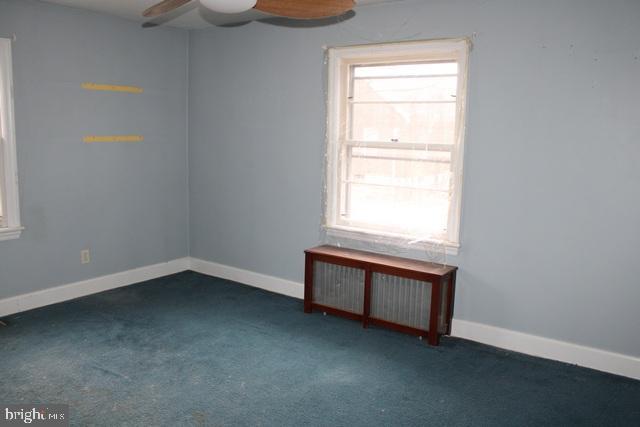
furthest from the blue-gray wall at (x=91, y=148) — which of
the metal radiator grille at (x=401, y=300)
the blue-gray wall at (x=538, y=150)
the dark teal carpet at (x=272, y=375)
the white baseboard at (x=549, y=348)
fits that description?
the white baseboard at (x=549, y=348)

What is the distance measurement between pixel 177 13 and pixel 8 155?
171cm

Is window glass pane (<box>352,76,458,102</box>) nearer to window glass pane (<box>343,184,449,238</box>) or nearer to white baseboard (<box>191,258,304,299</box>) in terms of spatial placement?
window glass pane (<box>343,184,449,238</box>)

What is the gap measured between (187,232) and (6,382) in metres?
2.60

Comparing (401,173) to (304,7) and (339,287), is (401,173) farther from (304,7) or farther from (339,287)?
(304,7)

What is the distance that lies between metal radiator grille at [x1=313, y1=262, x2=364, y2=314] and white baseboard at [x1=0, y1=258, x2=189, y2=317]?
1.75 metres

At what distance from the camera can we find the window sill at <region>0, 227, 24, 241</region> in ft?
13.5

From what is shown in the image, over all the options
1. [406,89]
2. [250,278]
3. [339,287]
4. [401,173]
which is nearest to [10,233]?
[250,278]

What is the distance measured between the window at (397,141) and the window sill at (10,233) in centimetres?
239

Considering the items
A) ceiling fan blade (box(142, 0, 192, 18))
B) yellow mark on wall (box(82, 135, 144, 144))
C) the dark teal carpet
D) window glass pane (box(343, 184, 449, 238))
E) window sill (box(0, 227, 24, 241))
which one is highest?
ceiling fan blade (box(142, 0, 192, 18))

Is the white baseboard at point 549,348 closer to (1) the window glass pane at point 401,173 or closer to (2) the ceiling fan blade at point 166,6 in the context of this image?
(1) the window glass pane at point 401,173

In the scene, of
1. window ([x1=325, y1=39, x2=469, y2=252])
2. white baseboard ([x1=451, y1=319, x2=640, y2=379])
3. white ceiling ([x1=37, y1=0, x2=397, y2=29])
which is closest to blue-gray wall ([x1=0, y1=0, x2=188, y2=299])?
white ceiling ([x1=37, y1=0, x2=397, y2=29])

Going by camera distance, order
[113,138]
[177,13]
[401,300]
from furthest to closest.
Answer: [113,138]
[177,13]
[401,300]

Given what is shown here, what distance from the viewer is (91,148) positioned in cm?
464

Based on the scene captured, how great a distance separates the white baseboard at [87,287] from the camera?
4.23 meters
